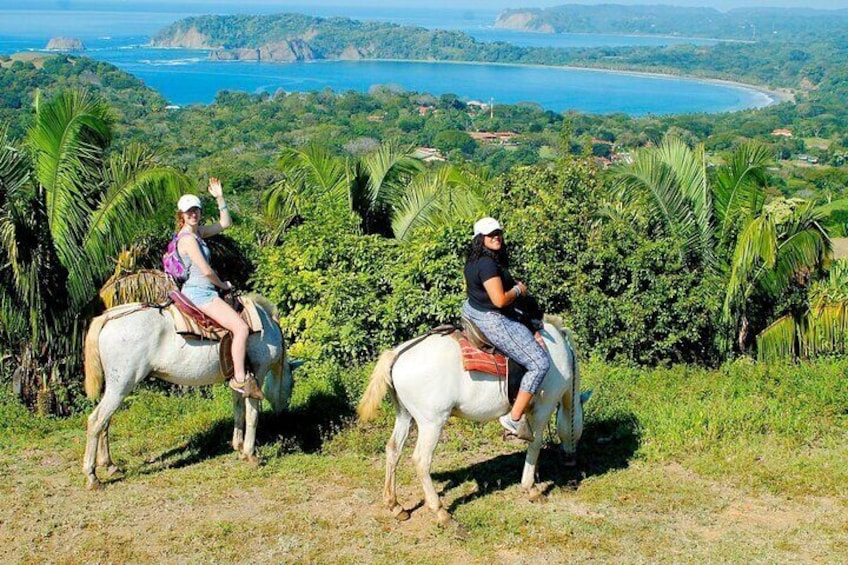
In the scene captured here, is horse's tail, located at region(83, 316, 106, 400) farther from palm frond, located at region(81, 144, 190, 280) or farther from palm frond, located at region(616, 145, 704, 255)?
palm frond, located at region(616, 145, 704, 255)

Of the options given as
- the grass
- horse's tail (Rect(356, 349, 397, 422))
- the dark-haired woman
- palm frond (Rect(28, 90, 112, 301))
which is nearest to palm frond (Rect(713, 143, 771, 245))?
the grass

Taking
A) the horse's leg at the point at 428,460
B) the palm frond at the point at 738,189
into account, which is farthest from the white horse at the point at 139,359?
the palm frond at the point at 738,189

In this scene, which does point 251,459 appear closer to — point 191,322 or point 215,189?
point 191,322

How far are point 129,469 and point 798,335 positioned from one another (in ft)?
25.4

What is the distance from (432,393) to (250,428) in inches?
80.8

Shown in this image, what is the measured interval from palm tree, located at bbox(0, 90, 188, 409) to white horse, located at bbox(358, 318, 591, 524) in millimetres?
4423

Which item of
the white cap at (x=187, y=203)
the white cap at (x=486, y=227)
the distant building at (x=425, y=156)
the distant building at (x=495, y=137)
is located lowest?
the distant building at (x=495, y=137)

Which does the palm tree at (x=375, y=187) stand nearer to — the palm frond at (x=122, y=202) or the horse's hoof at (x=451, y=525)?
the palm frond at (x=122, y=202)

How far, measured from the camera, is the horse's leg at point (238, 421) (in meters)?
7.99

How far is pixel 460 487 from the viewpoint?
718 centimetres

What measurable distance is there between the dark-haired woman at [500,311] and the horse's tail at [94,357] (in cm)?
309

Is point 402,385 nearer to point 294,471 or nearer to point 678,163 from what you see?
point 294,471

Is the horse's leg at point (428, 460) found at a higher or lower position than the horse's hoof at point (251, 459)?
higher

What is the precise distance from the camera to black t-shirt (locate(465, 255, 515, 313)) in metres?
6.34
